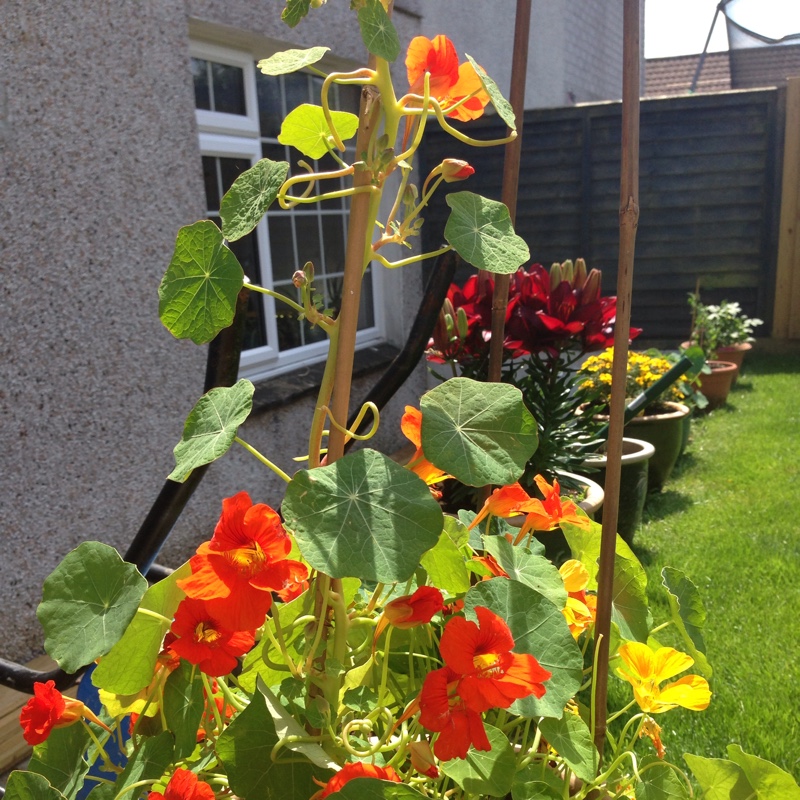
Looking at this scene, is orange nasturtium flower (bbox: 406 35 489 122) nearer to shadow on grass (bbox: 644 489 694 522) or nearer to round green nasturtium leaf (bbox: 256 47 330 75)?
round green nasturtium leaf (bbox: 256 47 330 75)

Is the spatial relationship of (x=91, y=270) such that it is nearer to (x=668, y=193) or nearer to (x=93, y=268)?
(x=93, y=268)

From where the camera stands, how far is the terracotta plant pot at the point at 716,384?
4320mm

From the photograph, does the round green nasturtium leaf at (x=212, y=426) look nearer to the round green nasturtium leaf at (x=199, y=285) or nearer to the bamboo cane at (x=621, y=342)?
the round green nasturtium leaf at (x=199, y=285)

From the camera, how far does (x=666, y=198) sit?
529cm

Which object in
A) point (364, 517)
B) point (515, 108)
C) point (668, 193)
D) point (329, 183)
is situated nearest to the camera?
point (364, 517)

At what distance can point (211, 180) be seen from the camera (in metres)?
2.77

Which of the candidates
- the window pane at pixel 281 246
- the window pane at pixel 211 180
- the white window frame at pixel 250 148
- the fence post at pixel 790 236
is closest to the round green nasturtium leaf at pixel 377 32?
the white window frame at pixel 250 148

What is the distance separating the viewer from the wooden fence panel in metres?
5.18

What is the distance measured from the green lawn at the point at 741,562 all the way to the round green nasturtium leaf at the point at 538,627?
41.9 inches

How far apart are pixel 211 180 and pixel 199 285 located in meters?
2.41

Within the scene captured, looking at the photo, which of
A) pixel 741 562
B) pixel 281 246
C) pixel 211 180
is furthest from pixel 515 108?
pixel 281 246

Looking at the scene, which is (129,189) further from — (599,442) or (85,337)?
(599,442)

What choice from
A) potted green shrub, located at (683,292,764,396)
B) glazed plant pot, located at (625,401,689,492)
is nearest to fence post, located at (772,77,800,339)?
potted green shrub, located at (683,292,764,396)

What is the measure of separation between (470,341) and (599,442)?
16.8 inches
